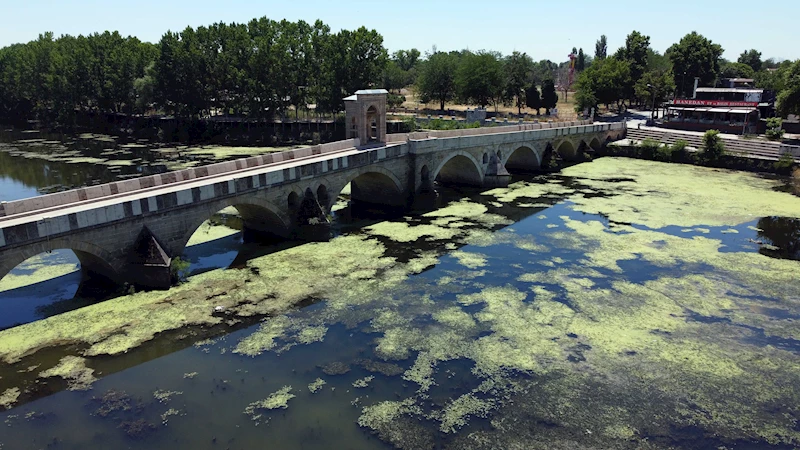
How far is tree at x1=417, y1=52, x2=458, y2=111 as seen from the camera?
255 feet

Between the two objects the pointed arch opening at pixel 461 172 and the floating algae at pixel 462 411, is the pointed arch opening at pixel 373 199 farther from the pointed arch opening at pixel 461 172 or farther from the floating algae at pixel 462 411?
the floating algae at pixel 462 411

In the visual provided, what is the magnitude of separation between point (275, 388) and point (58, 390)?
19.3 feet

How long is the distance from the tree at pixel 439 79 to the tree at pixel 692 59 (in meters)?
31.7

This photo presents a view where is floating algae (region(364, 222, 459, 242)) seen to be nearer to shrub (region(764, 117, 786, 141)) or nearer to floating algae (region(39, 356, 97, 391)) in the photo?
floating algae (region(39, 356, 97, 391))

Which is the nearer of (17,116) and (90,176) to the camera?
(90,176)

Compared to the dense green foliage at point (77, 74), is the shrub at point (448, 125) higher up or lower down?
lower down

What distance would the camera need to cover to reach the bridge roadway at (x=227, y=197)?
17234mm

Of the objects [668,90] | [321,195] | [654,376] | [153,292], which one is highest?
[668,90]

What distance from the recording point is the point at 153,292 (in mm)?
19062

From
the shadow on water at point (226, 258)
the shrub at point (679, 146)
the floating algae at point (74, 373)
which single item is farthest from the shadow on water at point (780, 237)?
the floating algae at point (74, 373)

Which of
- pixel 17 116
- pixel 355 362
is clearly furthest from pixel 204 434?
pixel 17 116

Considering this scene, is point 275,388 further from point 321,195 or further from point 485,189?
point 485,189

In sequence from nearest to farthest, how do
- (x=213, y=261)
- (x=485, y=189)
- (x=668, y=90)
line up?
(x=213, y=261) < (x=485, y=189) < (x=668, y=90)

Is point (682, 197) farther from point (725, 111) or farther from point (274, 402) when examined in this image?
point (274, 402)
